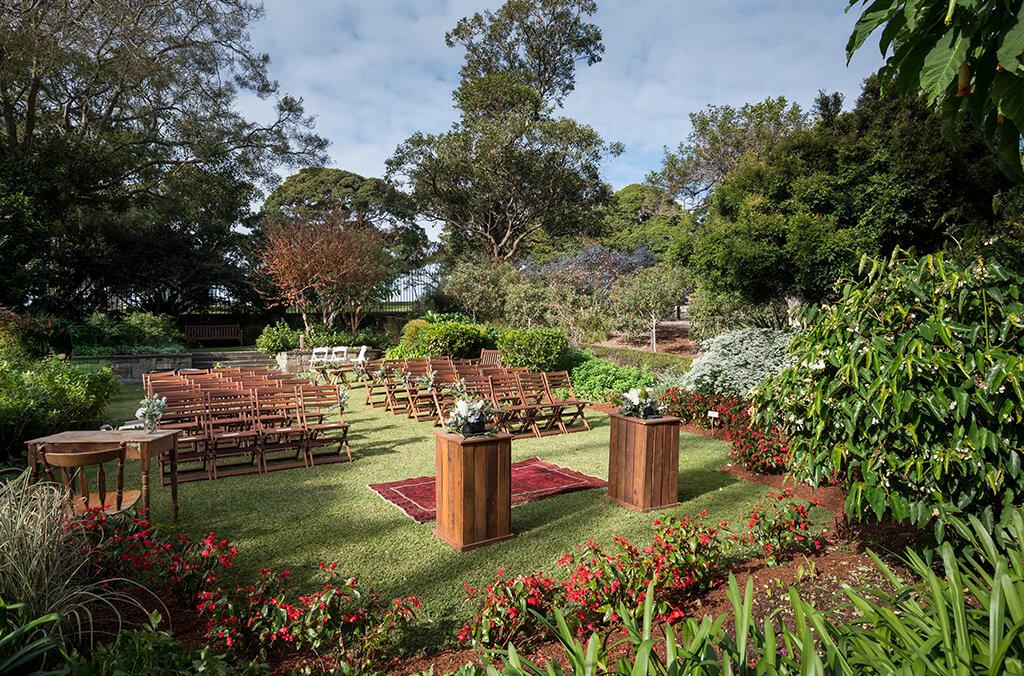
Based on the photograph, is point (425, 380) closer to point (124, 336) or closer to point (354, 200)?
point (124, 336)

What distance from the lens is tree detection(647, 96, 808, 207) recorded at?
27875 millimetres

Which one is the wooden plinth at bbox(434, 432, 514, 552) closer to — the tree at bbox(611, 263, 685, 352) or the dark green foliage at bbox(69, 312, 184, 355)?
the dark green foliage at bbox(69, 312, 184, 355)

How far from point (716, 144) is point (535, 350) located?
23.4 meters

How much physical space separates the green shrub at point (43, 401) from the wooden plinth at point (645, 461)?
271 inches

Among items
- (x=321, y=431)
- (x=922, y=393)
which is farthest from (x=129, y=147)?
(x=922, y=393)

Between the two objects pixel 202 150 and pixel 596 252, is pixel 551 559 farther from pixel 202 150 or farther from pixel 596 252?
pixel 596 252

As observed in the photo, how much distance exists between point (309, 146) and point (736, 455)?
72.8 feet

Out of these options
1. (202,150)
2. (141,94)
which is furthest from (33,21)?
(202,150)

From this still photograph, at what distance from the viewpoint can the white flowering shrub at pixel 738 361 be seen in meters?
9.54

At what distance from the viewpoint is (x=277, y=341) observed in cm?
2142

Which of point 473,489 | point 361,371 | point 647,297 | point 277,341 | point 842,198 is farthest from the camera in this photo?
point 647,297

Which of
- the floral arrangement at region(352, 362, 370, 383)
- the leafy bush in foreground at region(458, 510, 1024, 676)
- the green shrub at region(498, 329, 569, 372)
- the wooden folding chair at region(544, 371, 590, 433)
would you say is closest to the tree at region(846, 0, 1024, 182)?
the leafy bush in foreground at region(458, 510, 1024, 676)

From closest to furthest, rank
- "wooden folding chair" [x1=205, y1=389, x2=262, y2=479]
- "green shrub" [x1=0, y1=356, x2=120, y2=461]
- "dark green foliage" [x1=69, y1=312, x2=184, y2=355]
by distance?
1. "green shrub" [x1=0, y1=356, x2=120, y2=461]
2. "wooden folding chair" [x1=205, y1=389, x2=262, y2=479]
3. "dark green foliage" [x1=69, y1=312, x2=184, y2=355]

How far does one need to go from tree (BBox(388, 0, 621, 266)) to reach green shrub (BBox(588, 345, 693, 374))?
12856 millimetres
